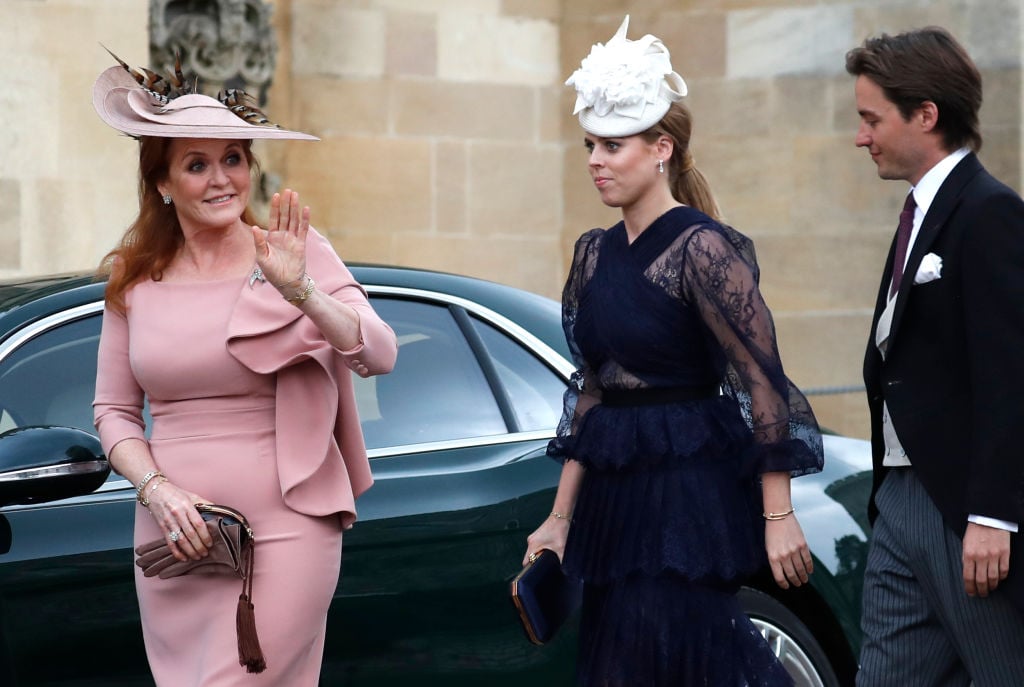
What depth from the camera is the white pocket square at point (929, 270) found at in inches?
151

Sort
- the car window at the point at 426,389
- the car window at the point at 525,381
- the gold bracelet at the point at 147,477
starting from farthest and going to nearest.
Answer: the car window at the point at 525,381, the car window at the point at 426,389, the gold bracelet at the point at 147,477

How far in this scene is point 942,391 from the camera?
151 inches

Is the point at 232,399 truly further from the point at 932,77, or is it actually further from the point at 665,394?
the point at 932,77

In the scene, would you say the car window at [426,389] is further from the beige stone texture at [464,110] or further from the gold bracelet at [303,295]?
the beige stone texture at [464,110]

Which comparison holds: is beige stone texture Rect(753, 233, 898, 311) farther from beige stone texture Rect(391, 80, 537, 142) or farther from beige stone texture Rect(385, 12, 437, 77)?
beige stone texture Rect(385, 12, 437, 77)

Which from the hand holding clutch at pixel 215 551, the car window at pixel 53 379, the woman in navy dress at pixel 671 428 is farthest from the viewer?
the car window at pixel 53 379

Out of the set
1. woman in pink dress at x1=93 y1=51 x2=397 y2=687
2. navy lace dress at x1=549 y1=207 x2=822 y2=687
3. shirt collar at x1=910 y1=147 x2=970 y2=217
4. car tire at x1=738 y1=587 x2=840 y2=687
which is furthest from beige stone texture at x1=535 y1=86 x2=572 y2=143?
shirt collar at x1=910 y1=147 x2=970 y2=217

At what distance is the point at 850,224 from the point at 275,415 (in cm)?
802

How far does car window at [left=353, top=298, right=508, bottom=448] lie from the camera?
16.6 ft

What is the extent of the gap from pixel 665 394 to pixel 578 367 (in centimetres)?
36

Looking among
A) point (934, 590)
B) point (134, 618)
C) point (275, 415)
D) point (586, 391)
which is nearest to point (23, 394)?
point (134, 618)

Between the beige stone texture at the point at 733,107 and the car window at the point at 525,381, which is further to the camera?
the beige stone texture at the point at 733,107

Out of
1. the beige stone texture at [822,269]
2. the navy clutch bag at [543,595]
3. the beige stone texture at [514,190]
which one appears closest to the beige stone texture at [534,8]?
the beige stone texture at [514,190]

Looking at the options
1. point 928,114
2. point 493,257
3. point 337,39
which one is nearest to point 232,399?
point 928,114
